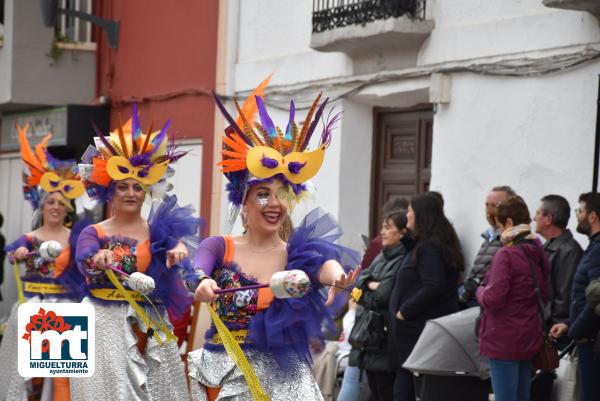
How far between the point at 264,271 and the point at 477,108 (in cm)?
539

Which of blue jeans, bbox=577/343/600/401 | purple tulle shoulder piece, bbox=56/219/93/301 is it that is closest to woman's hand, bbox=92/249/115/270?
purple tulle shoulder piece, bbox=56/219/93/301

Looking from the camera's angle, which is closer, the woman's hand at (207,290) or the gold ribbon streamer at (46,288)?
the woman's hand at (207,290)

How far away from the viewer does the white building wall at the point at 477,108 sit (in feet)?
36.0

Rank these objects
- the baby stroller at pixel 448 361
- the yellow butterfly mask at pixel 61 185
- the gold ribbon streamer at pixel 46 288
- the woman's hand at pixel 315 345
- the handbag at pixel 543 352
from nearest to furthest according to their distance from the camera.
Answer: the woman's hand at pixel 315 345 < the handbag at pixel 543 352 < the baby stroller at pixel 448 361 < the gold ribbon streamer at pixel 46 288 < the yellow butterfly mask at pixel 61 185

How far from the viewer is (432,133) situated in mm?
13438

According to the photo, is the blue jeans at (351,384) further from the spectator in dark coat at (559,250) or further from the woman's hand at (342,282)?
the woman's hand at (342,282)

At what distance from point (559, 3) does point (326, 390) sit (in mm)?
4113

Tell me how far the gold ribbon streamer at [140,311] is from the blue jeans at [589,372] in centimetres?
286

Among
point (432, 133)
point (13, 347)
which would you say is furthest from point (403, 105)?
point (13, 347)

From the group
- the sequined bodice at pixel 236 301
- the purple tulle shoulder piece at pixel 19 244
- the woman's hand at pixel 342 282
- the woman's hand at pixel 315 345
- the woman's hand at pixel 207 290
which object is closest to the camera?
the woman's hand at pixel 342 282

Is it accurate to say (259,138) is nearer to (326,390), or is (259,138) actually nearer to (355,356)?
(355,356)

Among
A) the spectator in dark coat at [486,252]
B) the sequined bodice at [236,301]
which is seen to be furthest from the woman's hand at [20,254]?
the sequined bodice at [236,301]

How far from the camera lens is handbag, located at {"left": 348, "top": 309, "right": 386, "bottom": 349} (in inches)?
422

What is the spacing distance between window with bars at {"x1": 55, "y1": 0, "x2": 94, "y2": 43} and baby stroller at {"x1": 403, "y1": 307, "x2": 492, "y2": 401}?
11.9 meters
